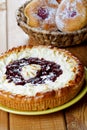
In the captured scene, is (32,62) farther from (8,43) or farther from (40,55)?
(8,43)

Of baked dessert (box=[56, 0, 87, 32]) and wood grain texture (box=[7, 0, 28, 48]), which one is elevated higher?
baked dessert (box=[56, 0, 87, 32])

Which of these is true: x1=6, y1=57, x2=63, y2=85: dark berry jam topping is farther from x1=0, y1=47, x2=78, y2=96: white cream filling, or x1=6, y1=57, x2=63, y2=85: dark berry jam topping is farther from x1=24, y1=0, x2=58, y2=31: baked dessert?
x1=24, y1=0, x2=58, y2=31: baked dessert

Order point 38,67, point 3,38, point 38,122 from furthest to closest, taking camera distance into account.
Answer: point 3,38, point 38,67, point 38,122

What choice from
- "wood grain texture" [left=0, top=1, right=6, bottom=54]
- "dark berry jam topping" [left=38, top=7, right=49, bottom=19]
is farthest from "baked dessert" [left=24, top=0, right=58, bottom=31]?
"wood grain texture" [left=0, top=1, right=6, bottom=54]

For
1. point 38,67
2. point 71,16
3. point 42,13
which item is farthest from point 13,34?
point 38,67

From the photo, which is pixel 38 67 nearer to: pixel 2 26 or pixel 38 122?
pixel 38 122

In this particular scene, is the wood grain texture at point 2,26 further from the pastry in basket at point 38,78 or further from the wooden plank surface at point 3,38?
the pastry in basket at point 38,78

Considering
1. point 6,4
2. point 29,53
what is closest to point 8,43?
point 29,53
